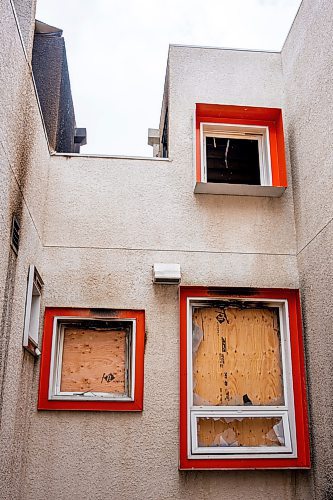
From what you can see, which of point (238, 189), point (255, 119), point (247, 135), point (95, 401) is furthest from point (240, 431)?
point (255, 119)

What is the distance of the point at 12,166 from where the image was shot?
160 inches

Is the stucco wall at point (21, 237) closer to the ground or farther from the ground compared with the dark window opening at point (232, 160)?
closer to the ground

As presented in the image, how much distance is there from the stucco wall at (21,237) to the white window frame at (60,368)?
214 millimetres

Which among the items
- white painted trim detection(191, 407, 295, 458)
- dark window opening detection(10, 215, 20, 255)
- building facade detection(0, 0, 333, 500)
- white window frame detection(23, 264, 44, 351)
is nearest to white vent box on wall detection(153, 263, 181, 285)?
building facade detection(0, 0, 333, 500)

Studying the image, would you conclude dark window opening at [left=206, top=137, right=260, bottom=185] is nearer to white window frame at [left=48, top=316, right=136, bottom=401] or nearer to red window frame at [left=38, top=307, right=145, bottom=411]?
red window frame at [left=38, top=307, right=145, bottom=411]

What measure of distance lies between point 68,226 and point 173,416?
2095 mm

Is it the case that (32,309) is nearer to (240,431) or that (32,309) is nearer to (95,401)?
(95,401)

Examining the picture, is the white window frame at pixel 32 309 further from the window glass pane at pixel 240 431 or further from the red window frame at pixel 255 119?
the red window frame at pixel 255 119

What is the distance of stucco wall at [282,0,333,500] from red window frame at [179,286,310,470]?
0.33ft

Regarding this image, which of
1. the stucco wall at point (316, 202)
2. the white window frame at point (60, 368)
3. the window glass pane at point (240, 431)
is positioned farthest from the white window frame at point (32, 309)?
the stucco wall at point (316, 202)

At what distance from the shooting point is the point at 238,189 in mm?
5543

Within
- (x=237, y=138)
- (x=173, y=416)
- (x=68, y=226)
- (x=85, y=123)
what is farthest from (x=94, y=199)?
(x=85, y=123)

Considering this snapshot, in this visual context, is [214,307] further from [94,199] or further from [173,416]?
[94,199]

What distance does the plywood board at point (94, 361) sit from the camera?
5027mm
